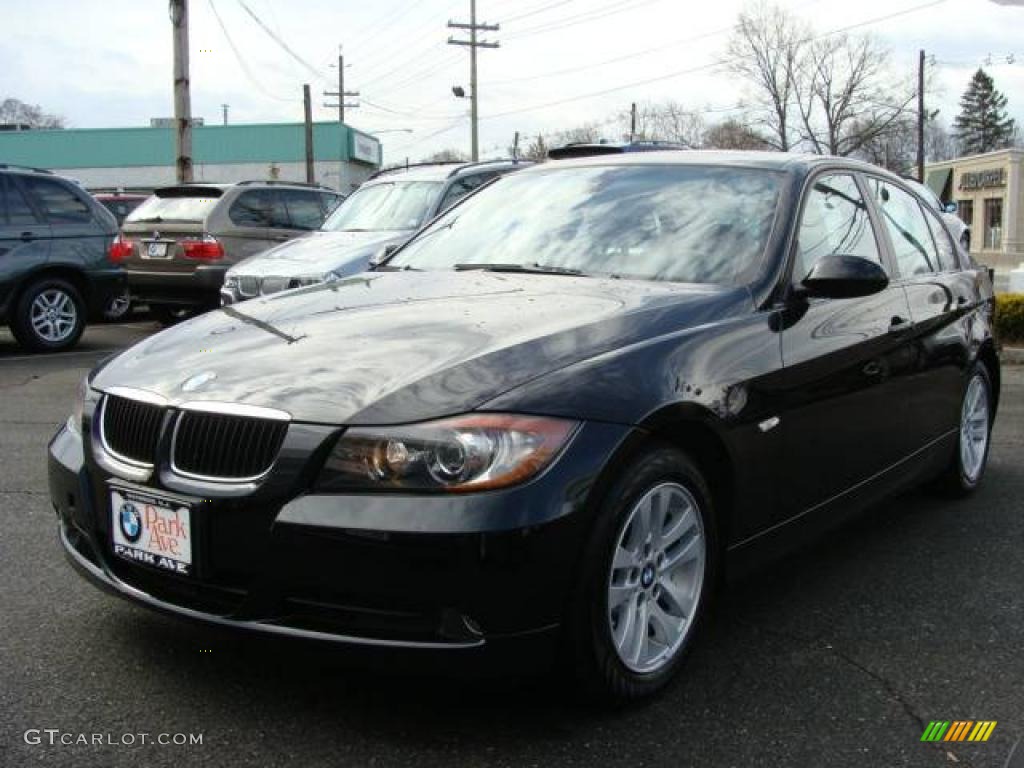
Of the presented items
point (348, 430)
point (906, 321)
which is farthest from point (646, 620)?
point (906, 321)

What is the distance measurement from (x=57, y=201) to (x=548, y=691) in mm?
9141

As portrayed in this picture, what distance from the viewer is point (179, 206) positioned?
1181 cm

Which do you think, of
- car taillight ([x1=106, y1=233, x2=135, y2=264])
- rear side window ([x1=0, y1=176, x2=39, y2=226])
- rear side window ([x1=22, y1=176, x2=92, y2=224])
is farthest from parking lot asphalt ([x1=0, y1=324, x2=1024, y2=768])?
car taillight ([x1=106, y1=233, x2=135, y2=264])

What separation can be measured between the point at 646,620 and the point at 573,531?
53 cm

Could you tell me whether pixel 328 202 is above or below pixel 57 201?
above

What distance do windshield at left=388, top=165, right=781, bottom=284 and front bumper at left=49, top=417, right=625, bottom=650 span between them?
1.24 meters

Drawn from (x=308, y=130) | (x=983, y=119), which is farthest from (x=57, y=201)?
(x=983, y=119)

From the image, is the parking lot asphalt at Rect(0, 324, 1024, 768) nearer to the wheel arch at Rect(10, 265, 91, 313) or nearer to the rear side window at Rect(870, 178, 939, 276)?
the rear side window at Rect(870, 178, 939, 276)

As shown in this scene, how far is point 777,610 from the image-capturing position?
373 centimetres

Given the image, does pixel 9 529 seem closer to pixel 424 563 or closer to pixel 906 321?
pixel 424 563

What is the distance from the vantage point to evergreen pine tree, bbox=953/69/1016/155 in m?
98.9

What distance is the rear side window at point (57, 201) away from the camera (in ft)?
33.6

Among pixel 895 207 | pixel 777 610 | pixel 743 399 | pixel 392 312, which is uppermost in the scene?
pixel 895 207

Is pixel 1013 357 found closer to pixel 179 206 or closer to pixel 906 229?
pixel 906 229
